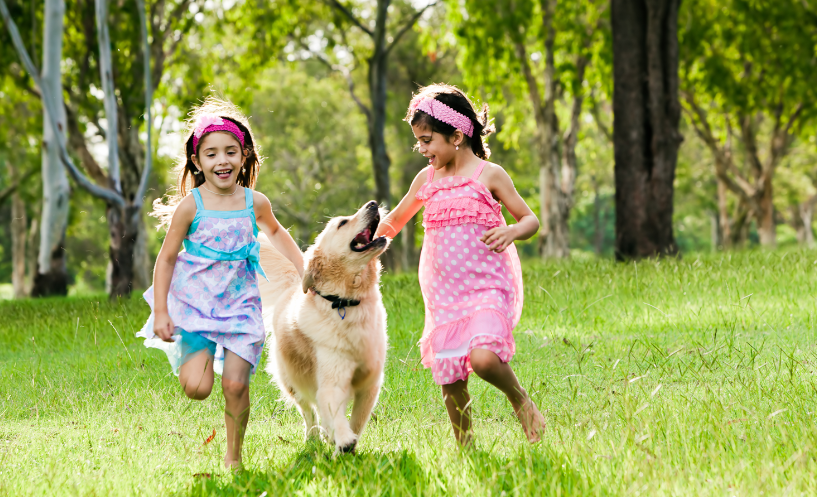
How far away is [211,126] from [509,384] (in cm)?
211

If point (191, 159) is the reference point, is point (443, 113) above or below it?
above

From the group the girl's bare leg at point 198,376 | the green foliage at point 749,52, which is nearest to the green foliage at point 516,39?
the green foliage at point 749,52

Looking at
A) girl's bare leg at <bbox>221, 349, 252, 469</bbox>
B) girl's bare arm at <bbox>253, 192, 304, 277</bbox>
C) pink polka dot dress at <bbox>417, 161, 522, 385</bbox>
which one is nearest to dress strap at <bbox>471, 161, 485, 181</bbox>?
pink polka dot dress at <bbox>417, 161, 522, 385</bbox>

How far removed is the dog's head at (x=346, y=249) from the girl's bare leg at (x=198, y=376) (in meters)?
0.65

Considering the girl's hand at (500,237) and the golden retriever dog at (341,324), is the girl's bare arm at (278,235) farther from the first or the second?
the girl's hand at (500,237)

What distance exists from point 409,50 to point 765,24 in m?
13.9

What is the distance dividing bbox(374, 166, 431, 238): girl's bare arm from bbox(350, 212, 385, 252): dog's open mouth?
72mm

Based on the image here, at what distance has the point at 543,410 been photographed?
173 inches

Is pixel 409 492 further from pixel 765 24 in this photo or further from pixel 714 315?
pixel 765 24

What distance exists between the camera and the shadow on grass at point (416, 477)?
2959 mm

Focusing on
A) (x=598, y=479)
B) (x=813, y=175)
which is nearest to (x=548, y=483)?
(x=598, y=479)

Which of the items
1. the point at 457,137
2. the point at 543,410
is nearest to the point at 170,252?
the point at 457,137

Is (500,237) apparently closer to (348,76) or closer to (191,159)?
(191,159)

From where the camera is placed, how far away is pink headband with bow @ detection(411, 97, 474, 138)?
3936 mm
